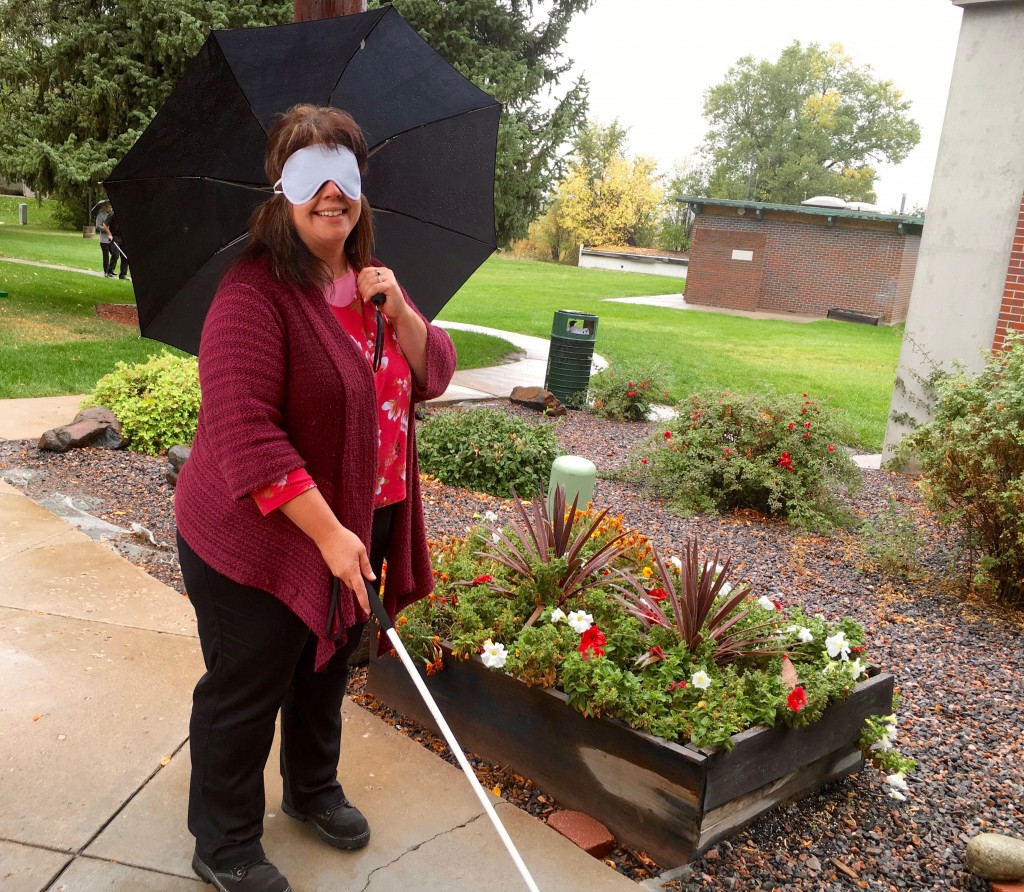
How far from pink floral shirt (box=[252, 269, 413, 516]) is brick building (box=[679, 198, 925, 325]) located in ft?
96.6

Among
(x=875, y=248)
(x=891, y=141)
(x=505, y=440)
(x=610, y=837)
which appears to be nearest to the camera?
(x=610, y=837)

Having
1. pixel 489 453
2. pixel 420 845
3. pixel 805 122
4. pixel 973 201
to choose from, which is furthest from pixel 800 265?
pixel 805 122

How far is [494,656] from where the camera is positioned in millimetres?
2791

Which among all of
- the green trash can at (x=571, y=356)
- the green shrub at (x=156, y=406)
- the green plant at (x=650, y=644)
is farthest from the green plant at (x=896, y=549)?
the green trash can at (x=571, y=356)

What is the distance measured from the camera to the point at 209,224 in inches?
87.7

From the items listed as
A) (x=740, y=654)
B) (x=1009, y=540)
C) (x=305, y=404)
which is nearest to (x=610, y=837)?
(x=740, y=654)

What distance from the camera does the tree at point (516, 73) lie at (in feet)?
40.3

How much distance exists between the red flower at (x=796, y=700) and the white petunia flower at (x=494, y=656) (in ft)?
2.74

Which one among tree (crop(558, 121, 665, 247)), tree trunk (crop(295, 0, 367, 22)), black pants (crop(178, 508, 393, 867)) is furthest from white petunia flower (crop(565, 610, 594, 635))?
tree (crop(558, 121, 665, 247))

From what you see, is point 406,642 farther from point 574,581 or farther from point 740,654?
point 740,654

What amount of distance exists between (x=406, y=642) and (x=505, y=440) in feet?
11.3

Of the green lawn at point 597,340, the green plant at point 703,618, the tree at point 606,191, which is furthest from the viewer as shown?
the tree at point 606,191

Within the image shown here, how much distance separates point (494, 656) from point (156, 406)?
4483 mm

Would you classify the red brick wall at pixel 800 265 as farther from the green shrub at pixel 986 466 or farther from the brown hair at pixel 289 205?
the brown hair at pixel 289 205
